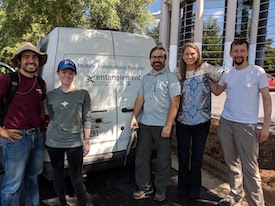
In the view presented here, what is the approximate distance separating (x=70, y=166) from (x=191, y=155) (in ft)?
4.91

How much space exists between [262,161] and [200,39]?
24937 millimetres

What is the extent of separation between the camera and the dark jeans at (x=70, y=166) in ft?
9.10

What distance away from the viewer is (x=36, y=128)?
105 inches

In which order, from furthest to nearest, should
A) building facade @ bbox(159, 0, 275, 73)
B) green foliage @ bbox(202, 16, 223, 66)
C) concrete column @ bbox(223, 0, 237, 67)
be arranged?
1. green foliage @ bbox(202, 16, 223, 66)
2. building facade @ bbox(159, 0, 275, 73)
3. concrete column @ bbox(223, 0, 237, 67)

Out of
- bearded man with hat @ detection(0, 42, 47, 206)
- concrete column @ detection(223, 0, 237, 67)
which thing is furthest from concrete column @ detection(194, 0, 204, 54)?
bearded man with hat @ detection(0, 42, 47, 206)

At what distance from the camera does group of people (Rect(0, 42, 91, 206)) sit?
2545mm

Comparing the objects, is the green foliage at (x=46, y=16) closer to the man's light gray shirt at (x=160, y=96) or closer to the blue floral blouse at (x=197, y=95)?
the man's light gray shirt at (x=160, y=96)

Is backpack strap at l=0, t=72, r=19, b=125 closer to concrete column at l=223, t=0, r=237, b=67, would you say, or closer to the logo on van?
the logo on van

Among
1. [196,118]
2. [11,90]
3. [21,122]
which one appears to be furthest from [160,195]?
[11,90]

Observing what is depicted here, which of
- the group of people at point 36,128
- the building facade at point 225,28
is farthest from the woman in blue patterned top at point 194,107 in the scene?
the building facade at point 225,28

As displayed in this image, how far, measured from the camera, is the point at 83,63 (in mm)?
3254

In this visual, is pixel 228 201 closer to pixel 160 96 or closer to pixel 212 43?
pixel 160 96

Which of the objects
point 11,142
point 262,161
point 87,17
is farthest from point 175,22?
point 11,142

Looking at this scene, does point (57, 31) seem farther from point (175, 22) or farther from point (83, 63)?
point (175, 22)
